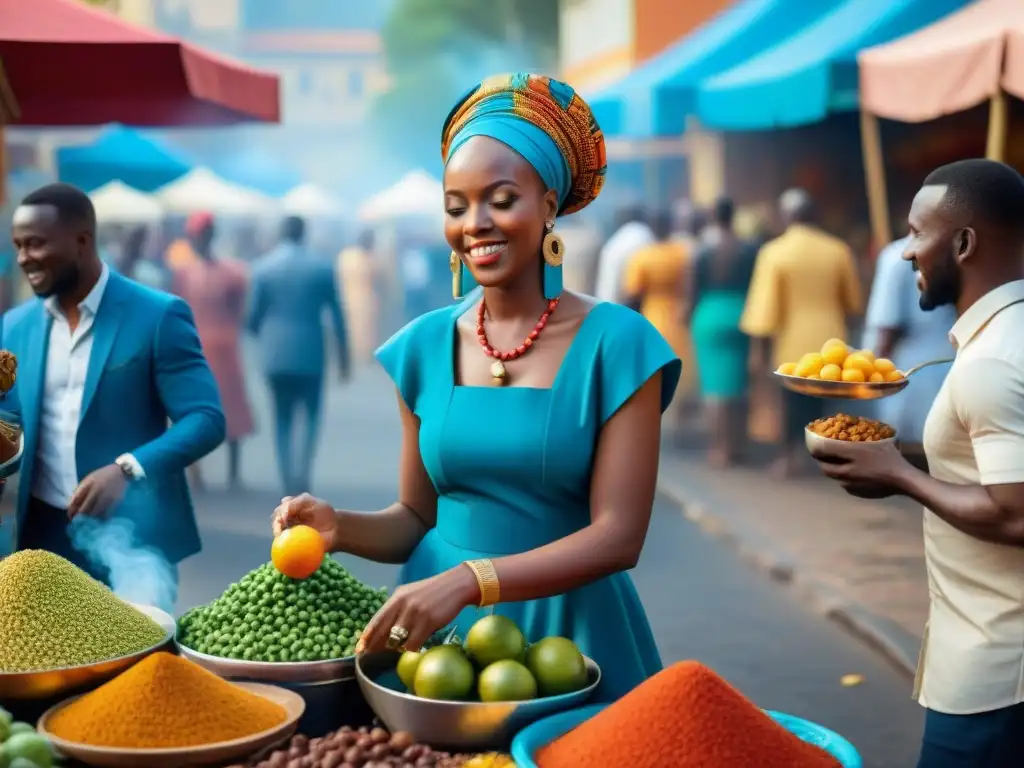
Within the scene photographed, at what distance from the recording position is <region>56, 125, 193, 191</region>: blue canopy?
1395 centimetres

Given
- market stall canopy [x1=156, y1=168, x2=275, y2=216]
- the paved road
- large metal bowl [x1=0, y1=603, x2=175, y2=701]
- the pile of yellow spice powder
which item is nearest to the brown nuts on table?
the pile of yellow spice powder

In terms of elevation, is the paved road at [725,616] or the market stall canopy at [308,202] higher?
the market stall canopy at [308,202]

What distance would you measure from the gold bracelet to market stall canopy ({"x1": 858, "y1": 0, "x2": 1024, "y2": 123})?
5467mm

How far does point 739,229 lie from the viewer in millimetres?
15812

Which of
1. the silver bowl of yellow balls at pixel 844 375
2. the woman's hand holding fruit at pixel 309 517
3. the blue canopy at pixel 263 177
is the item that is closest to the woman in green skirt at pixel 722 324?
the silver bowl of yellow balls at pixel 844 375

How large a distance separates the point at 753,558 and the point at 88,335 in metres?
5.60

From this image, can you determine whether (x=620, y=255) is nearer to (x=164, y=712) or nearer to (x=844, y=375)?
(x=844, y=375)

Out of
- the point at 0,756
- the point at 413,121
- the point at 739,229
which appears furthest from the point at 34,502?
the point at 413,121

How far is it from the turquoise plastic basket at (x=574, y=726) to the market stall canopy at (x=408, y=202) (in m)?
21.1

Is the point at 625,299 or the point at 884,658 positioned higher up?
the point at 625,299

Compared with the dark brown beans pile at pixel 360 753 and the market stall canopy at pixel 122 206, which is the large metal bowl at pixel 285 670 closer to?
the dark brown beans pile at pixel 360 753

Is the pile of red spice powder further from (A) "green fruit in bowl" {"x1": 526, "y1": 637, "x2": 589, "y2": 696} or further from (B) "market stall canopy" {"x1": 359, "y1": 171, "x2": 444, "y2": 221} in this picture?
(B) "market stall canopy" {"x1": 359, "y1": 171, "x2": 444, "y2": 221}

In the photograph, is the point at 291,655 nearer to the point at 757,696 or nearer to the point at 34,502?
the point at 34,502

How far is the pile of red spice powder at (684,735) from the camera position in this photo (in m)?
2.21
